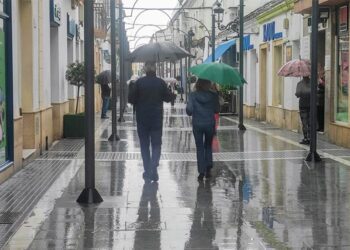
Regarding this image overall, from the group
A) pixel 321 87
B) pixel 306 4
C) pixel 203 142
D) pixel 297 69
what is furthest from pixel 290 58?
pixel 203 142

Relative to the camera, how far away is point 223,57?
32094 millimetres

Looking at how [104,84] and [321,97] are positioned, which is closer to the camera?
[321,97]

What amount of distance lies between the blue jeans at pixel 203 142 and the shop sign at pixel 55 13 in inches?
255

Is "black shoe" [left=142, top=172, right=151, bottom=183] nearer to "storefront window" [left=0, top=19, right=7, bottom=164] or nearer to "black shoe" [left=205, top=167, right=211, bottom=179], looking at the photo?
"black shoe" [left=205, top=167, right=211, bottom=179]

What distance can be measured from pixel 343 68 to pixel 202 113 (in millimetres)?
6119

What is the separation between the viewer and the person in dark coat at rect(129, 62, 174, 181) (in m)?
10.1

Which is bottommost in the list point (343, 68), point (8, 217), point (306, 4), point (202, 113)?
point (8, 217)

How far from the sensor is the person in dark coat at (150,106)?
33.1 ft

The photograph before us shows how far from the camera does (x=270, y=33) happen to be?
2277 cm

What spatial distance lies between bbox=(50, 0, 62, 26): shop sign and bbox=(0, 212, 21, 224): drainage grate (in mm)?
8518

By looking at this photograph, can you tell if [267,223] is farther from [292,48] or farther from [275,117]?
[275,117]

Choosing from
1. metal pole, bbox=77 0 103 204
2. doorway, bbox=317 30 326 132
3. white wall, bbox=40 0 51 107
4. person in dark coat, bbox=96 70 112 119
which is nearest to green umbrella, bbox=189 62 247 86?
metal pole, bbox=77 0 103 204

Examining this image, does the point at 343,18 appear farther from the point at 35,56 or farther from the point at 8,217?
the point at 8,217

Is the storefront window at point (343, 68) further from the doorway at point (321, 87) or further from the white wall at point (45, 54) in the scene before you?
the white wall at point (45, 54)
